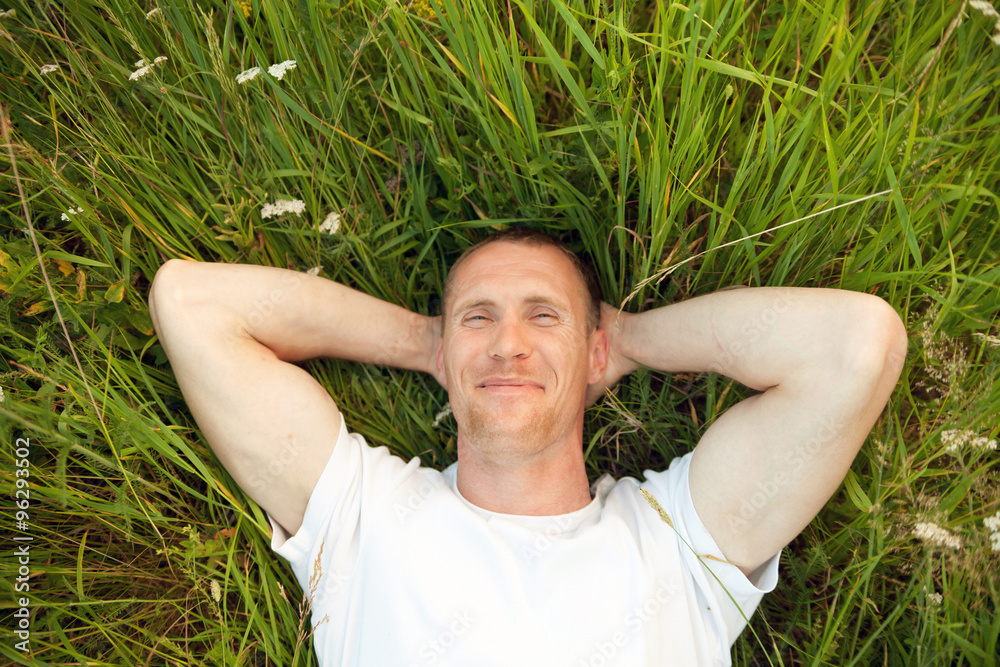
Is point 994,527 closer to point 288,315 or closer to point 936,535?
point 936,535

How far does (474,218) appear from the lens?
3.05 metres

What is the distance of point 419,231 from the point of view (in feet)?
9.56

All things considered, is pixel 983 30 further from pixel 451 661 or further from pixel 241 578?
pixel 241 578

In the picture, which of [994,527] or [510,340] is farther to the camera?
[510,340]

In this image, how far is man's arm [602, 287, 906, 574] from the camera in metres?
2.06

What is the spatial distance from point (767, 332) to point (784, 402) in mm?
282

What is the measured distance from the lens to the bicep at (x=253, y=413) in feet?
7.62

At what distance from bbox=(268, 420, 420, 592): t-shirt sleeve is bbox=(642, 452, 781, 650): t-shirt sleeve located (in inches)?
48.7

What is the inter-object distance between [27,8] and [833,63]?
3.66 m

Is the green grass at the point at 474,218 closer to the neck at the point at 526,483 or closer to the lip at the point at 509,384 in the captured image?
the neck at the point at 526,483

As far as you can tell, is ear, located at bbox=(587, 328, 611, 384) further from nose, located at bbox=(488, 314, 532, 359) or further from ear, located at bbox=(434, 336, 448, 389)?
ear, located at bbox=(434, 336, 448, 389)

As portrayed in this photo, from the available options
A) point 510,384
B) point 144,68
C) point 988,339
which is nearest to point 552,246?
point 510,384

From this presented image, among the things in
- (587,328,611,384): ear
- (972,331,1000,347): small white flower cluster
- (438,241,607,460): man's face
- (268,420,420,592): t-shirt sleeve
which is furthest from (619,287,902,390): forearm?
(268,420,420,592): t-shirt sleeve

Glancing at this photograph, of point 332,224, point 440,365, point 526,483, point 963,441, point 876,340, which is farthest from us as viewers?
point 440,365
